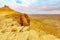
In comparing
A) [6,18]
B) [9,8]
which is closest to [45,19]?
[9,8]

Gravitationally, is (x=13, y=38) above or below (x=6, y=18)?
below

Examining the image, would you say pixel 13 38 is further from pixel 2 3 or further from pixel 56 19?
pixel 56 19

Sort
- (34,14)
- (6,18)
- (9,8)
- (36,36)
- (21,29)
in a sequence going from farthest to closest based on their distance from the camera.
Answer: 1. (34,14)
2. (9,8)
3. (6,18)
4. (21,29)
5. (36,36)

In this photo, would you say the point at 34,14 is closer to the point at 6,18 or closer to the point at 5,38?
the point at 6,18

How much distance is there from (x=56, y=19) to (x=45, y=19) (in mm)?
247

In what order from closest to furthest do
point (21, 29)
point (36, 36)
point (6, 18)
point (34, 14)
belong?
point (36, 36) < point (21, 29) < point (6, 18) < point (34, 14)

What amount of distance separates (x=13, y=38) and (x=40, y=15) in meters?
1.79

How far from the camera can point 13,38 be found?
1.56 meters

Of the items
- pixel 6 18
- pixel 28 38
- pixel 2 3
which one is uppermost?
pixel 2 3

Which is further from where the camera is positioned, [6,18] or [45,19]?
[45,19]

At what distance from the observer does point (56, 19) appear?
3219 mm

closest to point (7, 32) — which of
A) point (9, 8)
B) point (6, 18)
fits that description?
point (6, 18)

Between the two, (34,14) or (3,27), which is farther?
(34,14)

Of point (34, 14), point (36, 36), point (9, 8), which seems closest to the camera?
point (36, 36)
